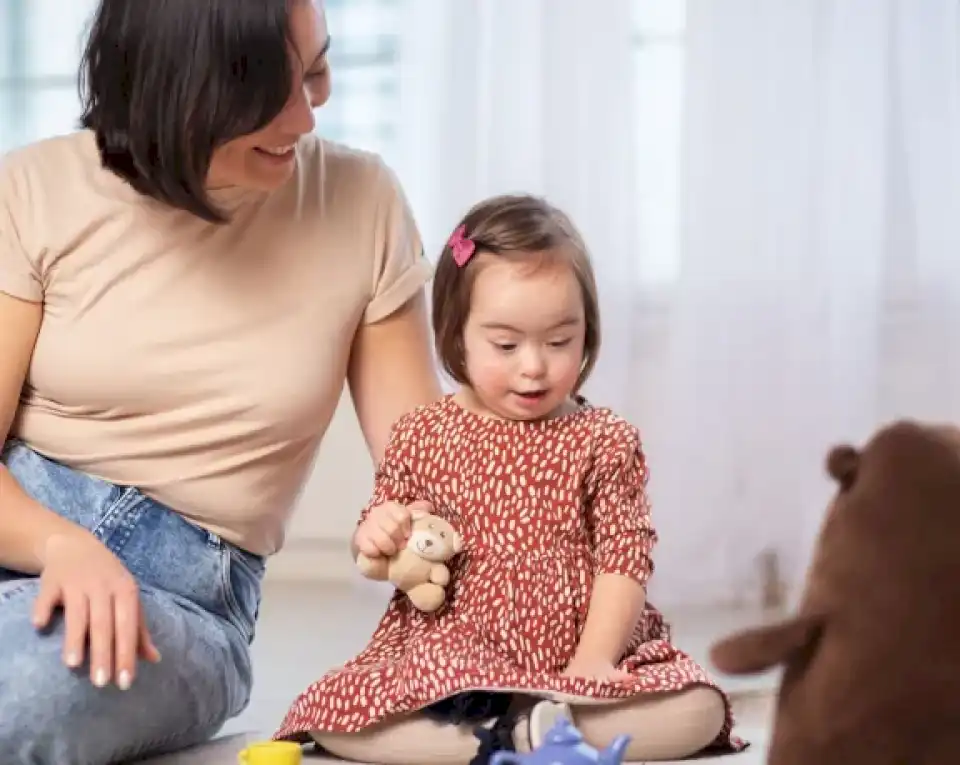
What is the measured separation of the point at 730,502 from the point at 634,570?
959 mm

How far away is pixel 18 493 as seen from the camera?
1183mm

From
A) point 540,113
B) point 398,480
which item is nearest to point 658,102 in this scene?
point 540,113

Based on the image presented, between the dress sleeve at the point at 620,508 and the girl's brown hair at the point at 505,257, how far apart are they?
0.08 m

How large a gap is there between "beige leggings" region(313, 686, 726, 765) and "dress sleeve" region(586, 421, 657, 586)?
0.36 ft

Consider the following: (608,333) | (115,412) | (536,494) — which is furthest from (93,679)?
(608,333)

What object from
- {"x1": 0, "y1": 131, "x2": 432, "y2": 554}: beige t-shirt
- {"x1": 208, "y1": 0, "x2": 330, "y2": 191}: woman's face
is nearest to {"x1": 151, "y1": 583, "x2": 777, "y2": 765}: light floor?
{"x1": 0, "y1": 131, "x2": 432, "y2": 554}: beige t-shirt

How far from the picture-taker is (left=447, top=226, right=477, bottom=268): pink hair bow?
1283 mm

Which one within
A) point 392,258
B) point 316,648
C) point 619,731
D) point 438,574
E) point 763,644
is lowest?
point 316,648

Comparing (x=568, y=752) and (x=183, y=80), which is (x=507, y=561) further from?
(x=183, y=80)

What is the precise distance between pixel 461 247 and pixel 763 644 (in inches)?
24.2

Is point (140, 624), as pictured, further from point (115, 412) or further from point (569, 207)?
point (569, 207)

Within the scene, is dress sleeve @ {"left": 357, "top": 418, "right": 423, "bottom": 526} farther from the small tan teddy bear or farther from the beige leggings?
the beige leggings

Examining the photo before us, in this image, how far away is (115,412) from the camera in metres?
1.27

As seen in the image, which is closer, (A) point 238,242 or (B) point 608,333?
(A) point 238,242
